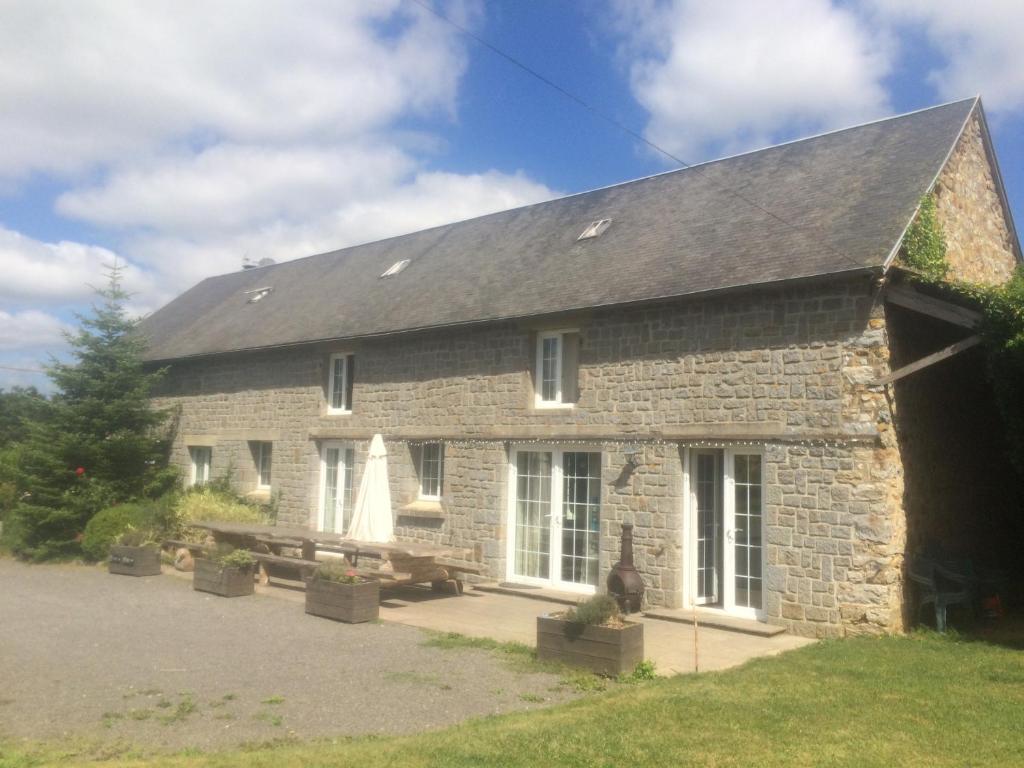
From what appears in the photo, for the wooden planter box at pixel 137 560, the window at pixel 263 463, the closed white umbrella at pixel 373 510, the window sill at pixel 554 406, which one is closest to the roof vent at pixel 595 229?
the window sill at pixel 554 406

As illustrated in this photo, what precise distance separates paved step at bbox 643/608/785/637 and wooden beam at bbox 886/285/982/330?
12.9ft

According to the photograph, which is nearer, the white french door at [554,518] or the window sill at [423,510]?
the white french door at [554,518]

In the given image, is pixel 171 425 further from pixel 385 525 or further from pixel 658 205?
pixel 658 205

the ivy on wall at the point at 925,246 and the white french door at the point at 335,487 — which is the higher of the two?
the ivy on wall at the point at 925,246

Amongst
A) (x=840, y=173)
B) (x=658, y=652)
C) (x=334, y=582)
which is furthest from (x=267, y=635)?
(x=840, y=173)

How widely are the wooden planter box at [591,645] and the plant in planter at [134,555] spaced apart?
28.0ft

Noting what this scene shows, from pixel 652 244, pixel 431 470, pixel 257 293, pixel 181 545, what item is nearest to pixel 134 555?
pixel 181 545

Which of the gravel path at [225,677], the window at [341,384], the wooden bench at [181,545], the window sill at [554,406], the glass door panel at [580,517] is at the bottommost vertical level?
the gravel path at [225,677]

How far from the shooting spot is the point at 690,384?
1116cm

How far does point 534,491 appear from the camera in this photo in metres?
13.1

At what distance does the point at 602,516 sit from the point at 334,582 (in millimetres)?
3710

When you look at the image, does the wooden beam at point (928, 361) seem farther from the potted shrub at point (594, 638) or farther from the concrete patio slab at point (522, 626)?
the potted shrub at point (594, 638)

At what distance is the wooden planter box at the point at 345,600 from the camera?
1027 cm

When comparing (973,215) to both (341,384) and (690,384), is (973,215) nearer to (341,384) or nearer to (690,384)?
(690,384)
